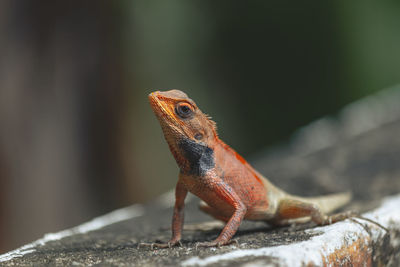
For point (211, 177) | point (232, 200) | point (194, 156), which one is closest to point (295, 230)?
point (232, 200)

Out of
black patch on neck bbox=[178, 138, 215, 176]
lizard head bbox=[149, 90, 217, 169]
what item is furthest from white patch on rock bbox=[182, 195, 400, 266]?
lizard head bbox=[149, 90, 217, 169]

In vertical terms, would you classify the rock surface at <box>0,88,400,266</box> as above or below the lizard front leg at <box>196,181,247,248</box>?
below

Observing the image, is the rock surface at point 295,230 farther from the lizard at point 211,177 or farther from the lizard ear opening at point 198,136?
the lizard ear opening at point 198,136

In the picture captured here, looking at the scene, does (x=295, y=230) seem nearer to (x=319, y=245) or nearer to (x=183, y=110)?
(x=319, y=245)

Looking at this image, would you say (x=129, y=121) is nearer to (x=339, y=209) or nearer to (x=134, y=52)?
(x=134, y=52)

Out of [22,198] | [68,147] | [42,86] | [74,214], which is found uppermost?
[42,86]

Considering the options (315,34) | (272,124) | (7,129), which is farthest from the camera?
(272,124)

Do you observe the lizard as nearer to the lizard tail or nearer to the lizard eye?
the lizard eye

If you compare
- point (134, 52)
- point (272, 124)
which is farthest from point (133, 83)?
point (272, 124)
